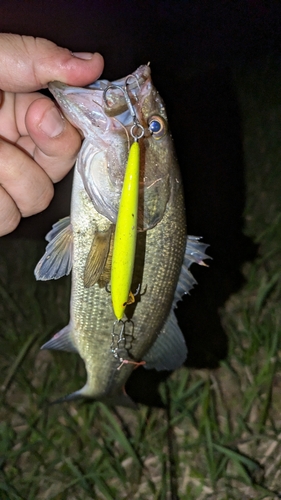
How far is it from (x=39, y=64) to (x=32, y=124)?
204mm

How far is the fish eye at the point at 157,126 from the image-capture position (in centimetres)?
114

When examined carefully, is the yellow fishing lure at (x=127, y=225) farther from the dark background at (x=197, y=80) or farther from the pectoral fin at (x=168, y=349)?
the dark background at (x=197, y=80)

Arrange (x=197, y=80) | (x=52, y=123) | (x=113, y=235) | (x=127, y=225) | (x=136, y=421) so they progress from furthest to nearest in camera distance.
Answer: (x=197, y=80)
(x=136, y=421)
(x=52, y=123)
(x=113, y=235)
(x=127, y=225)

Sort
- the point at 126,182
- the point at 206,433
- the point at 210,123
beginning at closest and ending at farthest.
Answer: the point at 126,182 < the point at 206,433 < the point at 210,123

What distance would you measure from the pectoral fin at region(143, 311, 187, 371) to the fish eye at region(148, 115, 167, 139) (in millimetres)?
666

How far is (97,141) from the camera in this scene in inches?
45.5

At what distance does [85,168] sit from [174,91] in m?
3.00

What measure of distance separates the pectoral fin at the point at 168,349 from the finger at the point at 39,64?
86 cm

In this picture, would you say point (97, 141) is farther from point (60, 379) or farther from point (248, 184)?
point (248, 184)

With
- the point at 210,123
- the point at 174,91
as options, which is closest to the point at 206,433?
the point at 210,123

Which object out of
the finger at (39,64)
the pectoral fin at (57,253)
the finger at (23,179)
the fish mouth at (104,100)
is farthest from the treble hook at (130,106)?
the finger at (23,179)

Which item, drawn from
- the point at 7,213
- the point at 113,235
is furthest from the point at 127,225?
the point at 7,213

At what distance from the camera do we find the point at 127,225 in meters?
0.97

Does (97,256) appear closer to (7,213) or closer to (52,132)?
(52,132)
